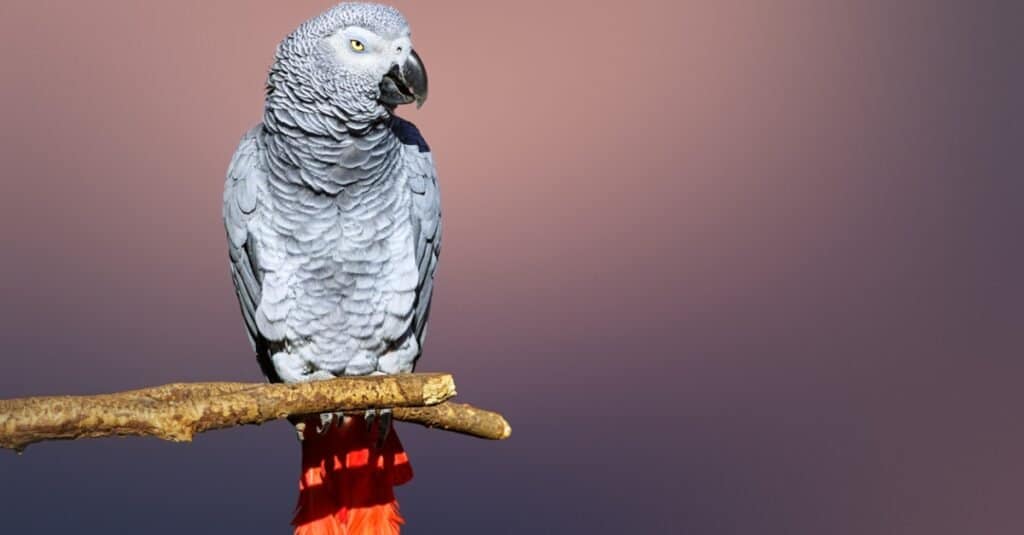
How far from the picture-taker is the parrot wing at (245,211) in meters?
1.41

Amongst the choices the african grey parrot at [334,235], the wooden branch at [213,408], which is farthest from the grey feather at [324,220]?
the wooden branch at [213,408]

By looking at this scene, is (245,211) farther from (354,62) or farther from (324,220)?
(354,62)

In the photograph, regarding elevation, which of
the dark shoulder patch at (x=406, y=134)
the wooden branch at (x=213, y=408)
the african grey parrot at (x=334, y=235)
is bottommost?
the wooden branch at (x=213, y=408)

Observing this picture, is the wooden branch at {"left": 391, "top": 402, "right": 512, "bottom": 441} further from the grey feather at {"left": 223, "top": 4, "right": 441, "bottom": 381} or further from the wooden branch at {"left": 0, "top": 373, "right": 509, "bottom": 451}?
the grey feather at {"left": 223, "top": 4, "right": 441, "bottom": 381}

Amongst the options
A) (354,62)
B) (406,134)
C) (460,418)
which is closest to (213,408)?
(460,418)

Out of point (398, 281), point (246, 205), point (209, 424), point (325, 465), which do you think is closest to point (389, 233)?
point (398, 281)

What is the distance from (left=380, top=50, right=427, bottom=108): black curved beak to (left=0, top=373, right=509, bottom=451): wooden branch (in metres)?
0.37

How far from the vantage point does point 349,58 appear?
1281mm

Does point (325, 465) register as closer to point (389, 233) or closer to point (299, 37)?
point (389, 233)

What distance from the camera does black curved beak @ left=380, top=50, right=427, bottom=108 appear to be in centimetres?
130

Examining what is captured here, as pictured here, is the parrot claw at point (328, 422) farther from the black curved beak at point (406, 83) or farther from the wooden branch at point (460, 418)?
the black curved beak at point (406, 83)

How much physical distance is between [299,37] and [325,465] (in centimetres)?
59

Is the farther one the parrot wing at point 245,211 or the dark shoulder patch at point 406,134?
the dark shoulder patch at point 406,134

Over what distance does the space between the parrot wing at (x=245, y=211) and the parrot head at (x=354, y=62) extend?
0.47ft
